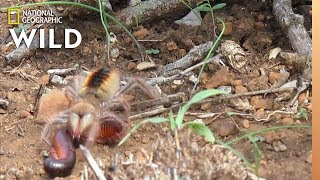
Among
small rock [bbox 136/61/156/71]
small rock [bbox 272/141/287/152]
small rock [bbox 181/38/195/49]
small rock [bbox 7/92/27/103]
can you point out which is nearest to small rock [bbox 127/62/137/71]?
small rock [bbox 136/61/156/71]

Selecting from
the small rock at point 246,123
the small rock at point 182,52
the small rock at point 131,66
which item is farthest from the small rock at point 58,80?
the small rock at point 246,123

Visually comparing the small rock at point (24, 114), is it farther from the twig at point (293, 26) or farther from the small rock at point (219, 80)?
the twig at point (293, 26)

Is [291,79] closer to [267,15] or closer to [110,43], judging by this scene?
[267,15]

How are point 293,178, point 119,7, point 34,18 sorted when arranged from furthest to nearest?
point 119,7 → point 34,18 → point 293,178

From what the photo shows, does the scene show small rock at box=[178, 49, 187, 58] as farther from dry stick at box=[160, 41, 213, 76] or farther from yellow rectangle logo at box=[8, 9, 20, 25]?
yellow rectangle logo at box=[8, 9, 20, 25]

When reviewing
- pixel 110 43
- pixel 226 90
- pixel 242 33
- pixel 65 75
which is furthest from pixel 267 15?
pixel 65 75

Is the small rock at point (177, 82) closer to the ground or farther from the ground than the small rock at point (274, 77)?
closer to the ground
